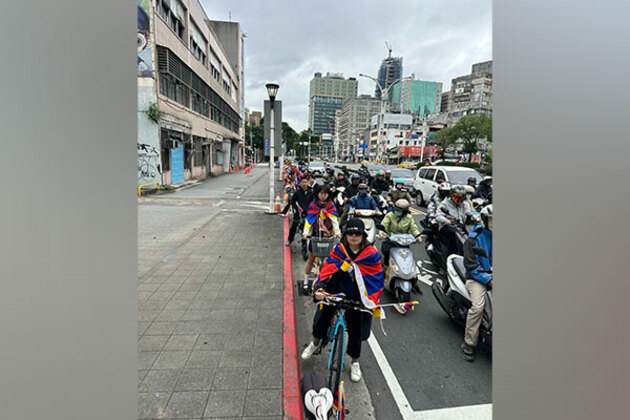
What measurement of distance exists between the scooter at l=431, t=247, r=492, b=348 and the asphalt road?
23 centimetres

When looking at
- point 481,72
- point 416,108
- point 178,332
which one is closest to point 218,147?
point 178,332

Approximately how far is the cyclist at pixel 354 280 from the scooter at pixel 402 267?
174 centimetres

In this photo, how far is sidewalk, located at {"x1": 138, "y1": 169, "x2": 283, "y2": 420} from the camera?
2.83 meters

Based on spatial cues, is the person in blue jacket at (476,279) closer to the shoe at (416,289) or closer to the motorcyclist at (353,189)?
the shoe at (416,289)

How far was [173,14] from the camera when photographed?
20.4 meters

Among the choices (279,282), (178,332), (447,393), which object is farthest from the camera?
(279,282)

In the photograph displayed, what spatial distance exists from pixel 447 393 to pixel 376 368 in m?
0.74

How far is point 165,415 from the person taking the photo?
8.75ft

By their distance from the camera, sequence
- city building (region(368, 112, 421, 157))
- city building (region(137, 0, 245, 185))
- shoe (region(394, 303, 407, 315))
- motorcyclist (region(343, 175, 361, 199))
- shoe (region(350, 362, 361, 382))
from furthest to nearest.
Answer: city building (region(368, 112, 421, 157)) → city building (region(137, 0, 245, 185)) → motorcyclist (region(343, 175, 361, 199)) → shoe (region(350, 362, 361, 382)) → shoe (region(394, 303, 407, 315))

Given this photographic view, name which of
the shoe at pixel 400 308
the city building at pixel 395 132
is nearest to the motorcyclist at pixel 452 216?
the shoe at pixel 400 308

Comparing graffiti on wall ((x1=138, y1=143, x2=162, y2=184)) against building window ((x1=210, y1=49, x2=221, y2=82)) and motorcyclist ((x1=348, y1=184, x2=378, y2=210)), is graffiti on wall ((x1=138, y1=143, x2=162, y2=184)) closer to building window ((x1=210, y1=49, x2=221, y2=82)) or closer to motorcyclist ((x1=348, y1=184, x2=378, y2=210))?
motorcyclist ((x1=348, y1=184, x2=378, y2=210))

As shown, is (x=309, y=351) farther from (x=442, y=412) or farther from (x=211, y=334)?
(x=442, y=412)

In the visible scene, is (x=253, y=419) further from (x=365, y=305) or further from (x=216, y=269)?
(x=216, y=269)

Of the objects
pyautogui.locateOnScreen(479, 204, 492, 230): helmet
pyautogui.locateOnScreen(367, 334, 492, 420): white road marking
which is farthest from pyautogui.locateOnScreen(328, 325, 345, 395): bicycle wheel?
pyautogui.locateOnScreen(479, 204, 492, 230): helmet
